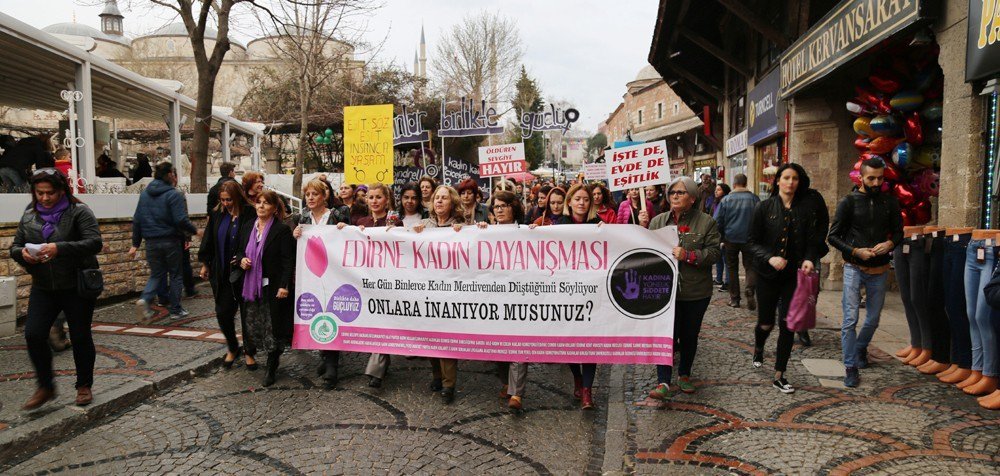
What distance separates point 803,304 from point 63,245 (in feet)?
17.7

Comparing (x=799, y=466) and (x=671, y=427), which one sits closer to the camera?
(x=799, y=466)

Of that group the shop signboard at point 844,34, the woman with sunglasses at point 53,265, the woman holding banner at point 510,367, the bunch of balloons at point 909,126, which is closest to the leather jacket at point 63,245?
the woman with sunglasses at point 53,265

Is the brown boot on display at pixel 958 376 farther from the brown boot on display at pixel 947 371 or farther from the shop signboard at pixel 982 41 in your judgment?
the shop signboard at pixel 982 41

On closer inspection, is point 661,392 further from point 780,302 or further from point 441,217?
point 441,217

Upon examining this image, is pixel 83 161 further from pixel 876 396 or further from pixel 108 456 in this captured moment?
pixel 876 396

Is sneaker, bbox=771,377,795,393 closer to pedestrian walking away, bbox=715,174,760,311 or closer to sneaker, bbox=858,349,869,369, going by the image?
sneaker, bbox=858,349,869,369

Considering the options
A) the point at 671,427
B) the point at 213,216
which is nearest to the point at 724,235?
the point at 671,427

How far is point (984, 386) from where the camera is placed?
464cm

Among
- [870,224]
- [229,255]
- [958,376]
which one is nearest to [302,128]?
[229,255]

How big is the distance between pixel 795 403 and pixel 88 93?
1073cm

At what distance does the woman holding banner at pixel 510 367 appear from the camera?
186 inches

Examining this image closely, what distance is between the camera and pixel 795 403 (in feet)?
15.3

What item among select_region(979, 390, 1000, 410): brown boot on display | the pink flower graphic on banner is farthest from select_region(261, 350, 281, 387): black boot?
select_region(979, 390, 1000, 410): brown boot on display

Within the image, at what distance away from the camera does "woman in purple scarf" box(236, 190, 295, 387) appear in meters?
5.48
